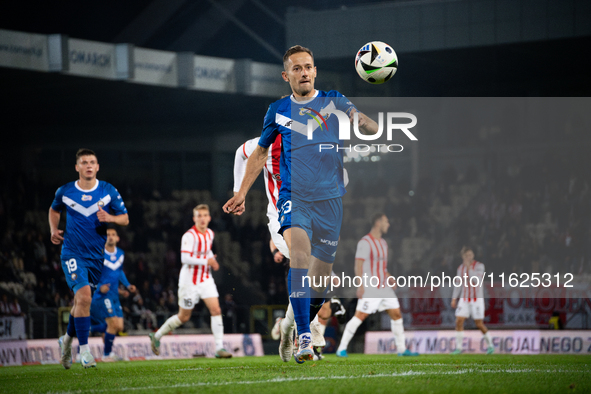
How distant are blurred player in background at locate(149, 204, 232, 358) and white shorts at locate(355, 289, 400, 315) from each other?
2.29 metres

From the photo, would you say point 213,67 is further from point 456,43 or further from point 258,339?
point 258,339

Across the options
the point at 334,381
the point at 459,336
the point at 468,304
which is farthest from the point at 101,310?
the point at 334,381

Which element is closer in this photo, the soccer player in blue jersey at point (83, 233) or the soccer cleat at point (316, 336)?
the soccer cleat at point (316, 336)

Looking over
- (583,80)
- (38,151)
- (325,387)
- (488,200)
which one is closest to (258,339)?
(488,200)

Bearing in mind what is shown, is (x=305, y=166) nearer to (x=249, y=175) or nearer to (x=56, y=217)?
(x=249, y=175)

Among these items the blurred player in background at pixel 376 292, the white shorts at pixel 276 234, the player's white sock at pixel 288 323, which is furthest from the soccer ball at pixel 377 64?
the blurred player in background at pixel 376 292

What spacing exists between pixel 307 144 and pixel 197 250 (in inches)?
220

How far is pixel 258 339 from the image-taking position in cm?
1349

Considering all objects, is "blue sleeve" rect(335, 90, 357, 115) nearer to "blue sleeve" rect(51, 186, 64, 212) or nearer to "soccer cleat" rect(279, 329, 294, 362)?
"soccer cleat" rect(279, 329, 294, 362)

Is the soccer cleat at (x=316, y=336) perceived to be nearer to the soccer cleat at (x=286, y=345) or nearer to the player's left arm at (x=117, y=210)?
the soccer cleat at (x=286, y=345)

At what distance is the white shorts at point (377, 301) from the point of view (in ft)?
36.4

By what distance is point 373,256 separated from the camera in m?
11.1

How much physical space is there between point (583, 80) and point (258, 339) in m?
13.5

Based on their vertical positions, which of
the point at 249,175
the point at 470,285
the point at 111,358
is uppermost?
the point at 249,175
